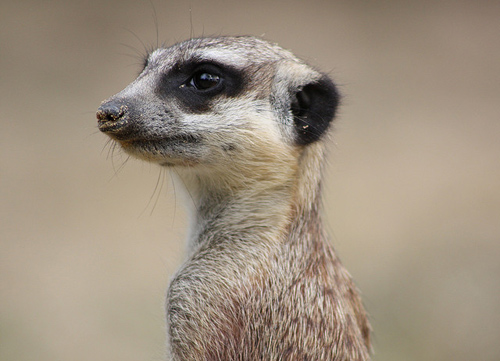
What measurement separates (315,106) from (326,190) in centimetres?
403

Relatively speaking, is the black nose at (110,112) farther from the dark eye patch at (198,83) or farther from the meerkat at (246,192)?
the dark eye patch at (198,83)

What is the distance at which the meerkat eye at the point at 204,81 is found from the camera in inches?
99.4

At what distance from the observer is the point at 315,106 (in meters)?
2.72

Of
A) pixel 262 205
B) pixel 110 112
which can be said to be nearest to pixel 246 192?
pixel 262 205

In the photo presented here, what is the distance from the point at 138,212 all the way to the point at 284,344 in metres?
4.32

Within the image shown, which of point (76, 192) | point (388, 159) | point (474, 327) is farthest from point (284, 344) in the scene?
point (388, 159)

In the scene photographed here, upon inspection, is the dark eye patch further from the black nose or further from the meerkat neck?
the meerkat neck

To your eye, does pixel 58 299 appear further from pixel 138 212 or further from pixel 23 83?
pixel 23 83

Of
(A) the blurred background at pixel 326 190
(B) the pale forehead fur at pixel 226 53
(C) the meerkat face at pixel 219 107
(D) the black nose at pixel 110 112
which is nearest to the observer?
(D) the black nose at pixel 110 112

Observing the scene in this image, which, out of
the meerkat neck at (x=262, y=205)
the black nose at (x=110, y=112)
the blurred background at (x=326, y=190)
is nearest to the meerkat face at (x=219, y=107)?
the black nose at (x=110, y=112)

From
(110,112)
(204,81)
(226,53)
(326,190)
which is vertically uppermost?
(326,190)

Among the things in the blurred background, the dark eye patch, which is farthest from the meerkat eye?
the blurred background

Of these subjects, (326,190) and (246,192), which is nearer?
(246,192)

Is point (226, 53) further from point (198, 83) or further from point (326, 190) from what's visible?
point (326, 190)
